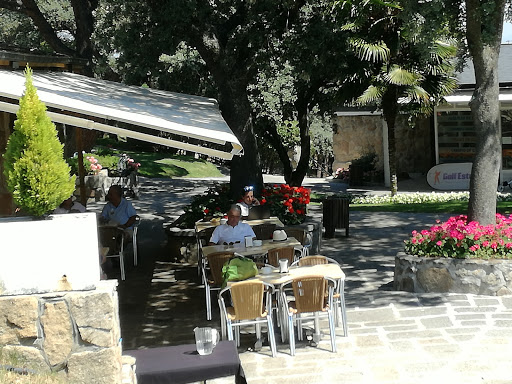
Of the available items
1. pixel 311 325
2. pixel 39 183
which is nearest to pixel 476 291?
pixel 311 325

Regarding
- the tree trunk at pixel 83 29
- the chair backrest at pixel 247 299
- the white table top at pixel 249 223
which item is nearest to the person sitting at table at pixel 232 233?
the white table top at pixel 249 223

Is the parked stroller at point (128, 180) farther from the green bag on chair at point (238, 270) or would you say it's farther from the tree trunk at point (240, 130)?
the green bag on chair at point (238, 270)

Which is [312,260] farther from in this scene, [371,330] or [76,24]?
[76,24]

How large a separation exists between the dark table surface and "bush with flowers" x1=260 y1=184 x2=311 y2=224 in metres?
7.30

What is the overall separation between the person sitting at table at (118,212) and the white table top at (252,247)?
2.86 metres

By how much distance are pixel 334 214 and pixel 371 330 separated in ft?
22.0

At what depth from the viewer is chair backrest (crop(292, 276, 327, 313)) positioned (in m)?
7.34

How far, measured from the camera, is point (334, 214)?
48.0ft

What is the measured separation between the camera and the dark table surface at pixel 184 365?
17.2 ft

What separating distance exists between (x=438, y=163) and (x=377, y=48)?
363 inches

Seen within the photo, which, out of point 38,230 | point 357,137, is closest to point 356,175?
point 357,137

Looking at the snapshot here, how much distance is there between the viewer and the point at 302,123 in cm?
1961

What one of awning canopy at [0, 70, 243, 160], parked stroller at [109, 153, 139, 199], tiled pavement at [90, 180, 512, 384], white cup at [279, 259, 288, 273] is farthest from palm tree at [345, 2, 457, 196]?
white cup at [279, 259, 288, 273]

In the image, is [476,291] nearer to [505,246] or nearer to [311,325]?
[505,246]
